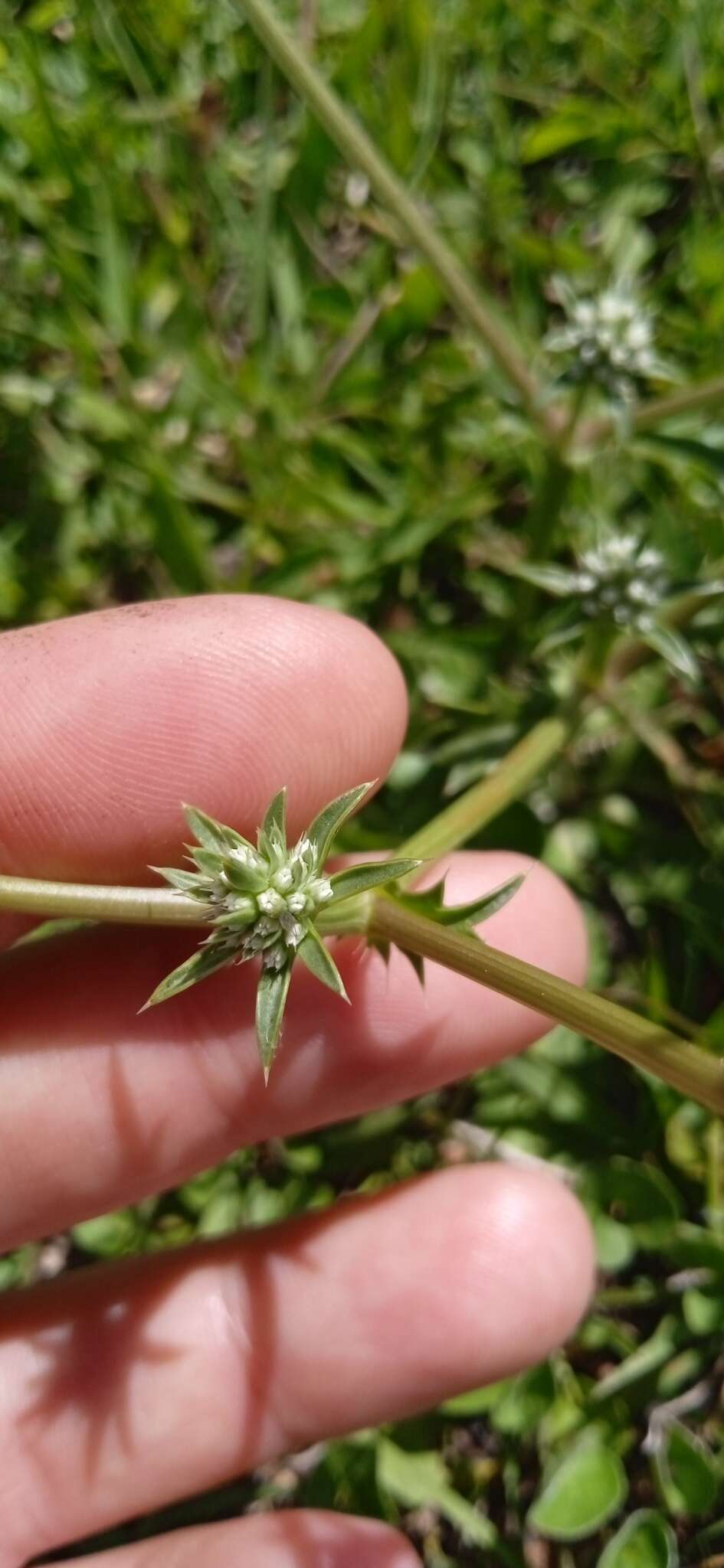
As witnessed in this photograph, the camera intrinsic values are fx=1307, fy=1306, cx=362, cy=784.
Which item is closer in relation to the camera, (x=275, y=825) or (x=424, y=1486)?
(x=275, y=825)

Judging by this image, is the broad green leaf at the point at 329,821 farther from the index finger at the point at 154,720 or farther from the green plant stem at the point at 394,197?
the green plant stem at the point at 394,197

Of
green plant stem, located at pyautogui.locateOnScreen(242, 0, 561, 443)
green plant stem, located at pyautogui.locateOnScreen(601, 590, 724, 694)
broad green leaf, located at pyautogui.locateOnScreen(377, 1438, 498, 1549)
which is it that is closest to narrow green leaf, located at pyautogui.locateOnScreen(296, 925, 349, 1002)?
green plant stem, located at pyautogui.locateOnScreen(601, 590, 724, 694)

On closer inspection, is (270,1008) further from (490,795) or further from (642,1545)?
(642,1545)

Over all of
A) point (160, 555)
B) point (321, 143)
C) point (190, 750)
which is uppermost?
point (321, 143)

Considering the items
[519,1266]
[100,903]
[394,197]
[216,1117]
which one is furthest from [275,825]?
[394,197]

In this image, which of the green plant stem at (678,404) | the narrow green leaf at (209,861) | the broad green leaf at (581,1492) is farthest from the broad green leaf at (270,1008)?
the green plant stem at (678,404)

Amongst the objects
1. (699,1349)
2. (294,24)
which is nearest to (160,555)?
(294,24)

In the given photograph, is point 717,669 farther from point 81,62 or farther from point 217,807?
point 81,62

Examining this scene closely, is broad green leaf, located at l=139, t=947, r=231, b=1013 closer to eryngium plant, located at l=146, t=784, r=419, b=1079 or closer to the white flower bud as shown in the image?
eryngium plant, located at l=146, t=784, r=419, b=1079
